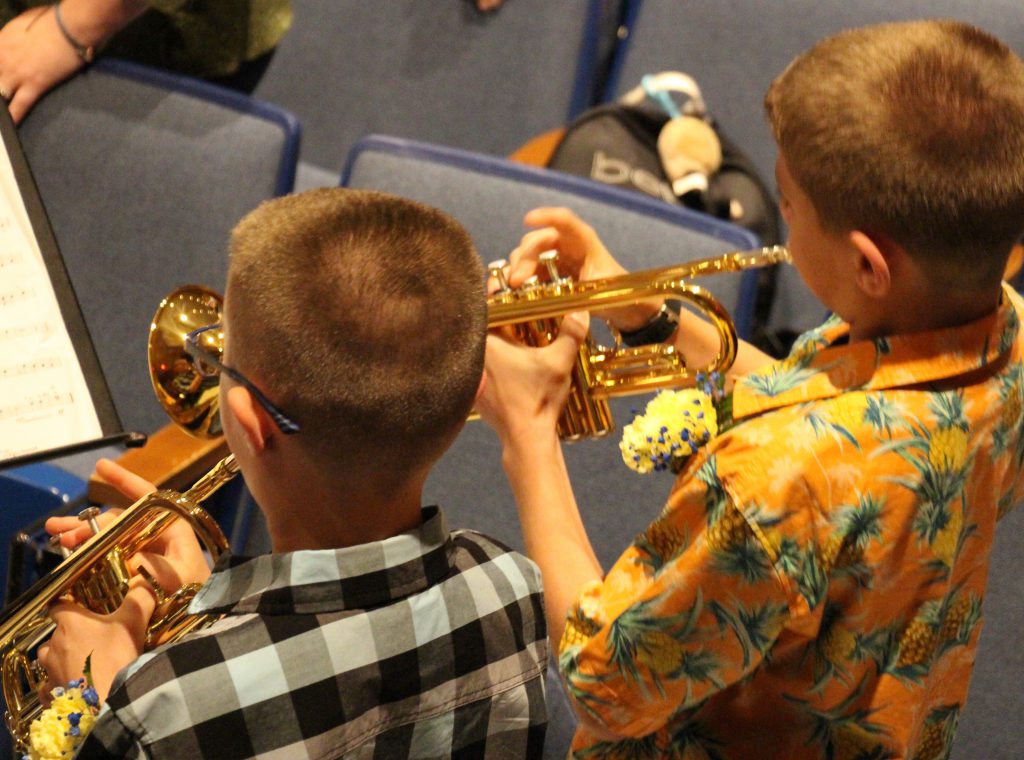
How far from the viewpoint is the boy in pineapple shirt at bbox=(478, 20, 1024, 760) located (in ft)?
2.88

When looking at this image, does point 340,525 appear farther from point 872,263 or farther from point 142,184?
point 142,184

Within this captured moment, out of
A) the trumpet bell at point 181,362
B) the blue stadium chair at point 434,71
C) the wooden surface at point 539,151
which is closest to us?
the trumpet bell at point 181,362

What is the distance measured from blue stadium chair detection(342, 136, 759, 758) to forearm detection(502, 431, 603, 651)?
1.42 ft

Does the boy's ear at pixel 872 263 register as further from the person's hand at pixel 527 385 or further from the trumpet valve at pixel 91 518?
the trumpet valve at pixel 91 518

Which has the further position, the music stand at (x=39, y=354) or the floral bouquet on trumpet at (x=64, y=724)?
the music stand at (x=39, y=354)

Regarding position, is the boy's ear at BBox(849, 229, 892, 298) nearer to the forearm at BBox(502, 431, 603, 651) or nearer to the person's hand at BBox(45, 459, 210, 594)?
the forearm at BBox(502, 431, 603, 651)

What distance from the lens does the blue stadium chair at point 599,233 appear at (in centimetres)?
166

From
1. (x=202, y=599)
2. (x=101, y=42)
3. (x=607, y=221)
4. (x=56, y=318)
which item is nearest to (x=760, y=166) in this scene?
(x=607, y=221)

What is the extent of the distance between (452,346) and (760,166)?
4.86ft

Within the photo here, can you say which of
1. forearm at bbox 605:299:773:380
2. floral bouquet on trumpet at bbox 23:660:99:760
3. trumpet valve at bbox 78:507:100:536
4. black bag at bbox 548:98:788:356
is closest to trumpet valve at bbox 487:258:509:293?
forearm at bbox 605:299:773:380

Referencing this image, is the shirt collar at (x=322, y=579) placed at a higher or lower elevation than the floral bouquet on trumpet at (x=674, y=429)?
lower

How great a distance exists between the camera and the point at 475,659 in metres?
0.98

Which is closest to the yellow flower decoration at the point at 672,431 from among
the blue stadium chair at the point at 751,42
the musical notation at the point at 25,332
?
the musical notation at the point at 25,332

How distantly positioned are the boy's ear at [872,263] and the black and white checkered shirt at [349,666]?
16.1 inches
